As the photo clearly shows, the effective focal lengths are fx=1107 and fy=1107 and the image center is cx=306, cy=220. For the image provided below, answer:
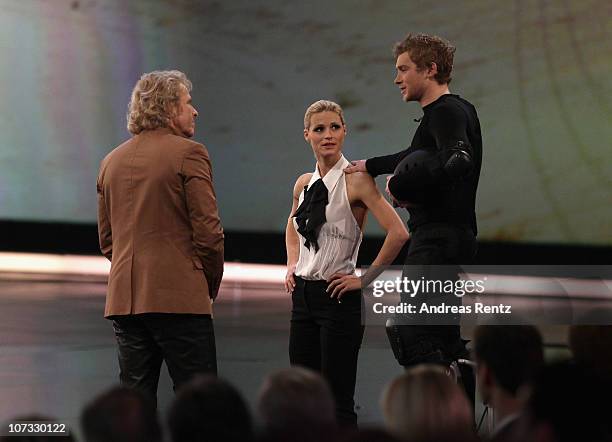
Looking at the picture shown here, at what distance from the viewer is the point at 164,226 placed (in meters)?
3.70

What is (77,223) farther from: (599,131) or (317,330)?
(317,330)

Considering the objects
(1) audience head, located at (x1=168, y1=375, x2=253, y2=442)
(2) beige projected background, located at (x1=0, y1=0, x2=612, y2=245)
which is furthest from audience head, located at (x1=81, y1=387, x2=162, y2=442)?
(2) beige projected background, located at (x1=0, y1=0, x2=612, y2=245)

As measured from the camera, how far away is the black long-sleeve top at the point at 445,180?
3.75 m

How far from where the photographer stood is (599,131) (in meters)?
11.4

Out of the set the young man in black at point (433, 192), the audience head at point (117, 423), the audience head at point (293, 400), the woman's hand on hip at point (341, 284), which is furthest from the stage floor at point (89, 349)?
the audience head at point (117, 423)

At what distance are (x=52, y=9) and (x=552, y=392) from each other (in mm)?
11392

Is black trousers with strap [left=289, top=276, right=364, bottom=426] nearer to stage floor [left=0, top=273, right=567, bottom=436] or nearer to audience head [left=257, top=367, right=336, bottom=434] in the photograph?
stage floor [left=0, top=273, right=567, bottom=436]

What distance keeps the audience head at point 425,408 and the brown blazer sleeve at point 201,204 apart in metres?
1.45

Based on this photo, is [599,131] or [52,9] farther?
[52,9]

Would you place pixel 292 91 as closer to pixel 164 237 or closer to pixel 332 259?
pixel 332 259

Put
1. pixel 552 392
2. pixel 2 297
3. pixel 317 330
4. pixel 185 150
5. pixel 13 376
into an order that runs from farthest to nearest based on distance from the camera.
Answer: pixel 2 297
pixel 13 376
pixel 317 330
pixel 185 150
pixel 552 392

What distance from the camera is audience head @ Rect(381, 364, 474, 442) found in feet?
7.23

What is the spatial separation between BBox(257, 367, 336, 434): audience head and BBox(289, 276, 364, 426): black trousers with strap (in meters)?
1.65

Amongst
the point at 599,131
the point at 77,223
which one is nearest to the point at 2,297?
the point at 77,223
